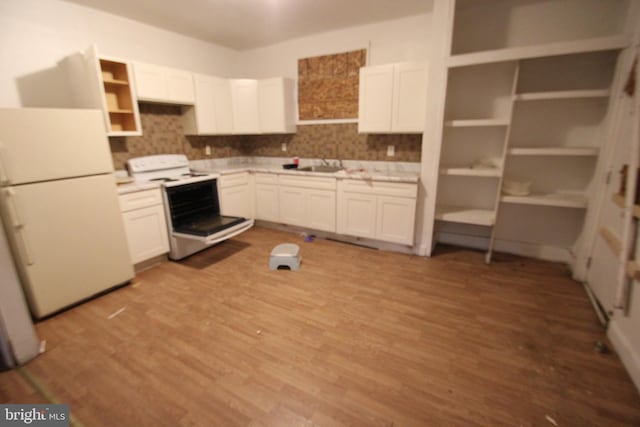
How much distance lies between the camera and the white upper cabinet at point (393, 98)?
3.01m

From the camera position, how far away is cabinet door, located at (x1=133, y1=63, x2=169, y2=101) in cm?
296

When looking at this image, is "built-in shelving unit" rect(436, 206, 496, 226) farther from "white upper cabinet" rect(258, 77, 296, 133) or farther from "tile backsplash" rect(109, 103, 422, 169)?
"white upper cabinet" rect(258, 77, 296, 133)

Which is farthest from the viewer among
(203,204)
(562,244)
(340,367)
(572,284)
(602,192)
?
(203,204)

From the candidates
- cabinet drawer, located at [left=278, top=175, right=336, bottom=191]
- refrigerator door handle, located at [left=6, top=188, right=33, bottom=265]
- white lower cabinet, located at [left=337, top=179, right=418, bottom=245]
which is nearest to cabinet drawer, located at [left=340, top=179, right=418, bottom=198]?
white lower cabinet, located at [left=337, top=179, right=418, bottom=245]

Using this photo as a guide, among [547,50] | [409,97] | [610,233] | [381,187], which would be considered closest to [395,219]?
[381,187]

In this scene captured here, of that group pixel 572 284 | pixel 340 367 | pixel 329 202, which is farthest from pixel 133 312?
pixel 572 284

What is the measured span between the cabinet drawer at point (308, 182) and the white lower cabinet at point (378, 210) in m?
0.14

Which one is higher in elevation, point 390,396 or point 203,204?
point 203,204

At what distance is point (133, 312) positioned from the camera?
Result: 7.43ft

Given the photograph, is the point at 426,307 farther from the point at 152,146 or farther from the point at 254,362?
the point at 152,146

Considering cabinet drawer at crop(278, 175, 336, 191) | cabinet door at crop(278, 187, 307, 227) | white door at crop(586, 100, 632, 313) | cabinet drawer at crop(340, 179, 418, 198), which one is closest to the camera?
white door at crop(586, 100, 632, 313)

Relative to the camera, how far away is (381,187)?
3.20 m

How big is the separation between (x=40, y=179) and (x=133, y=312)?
1194 millimetres

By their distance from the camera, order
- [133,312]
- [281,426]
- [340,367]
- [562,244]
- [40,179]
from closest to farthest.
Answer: [281,426]
[340,367]
[40,179]
[133,312]
[562,244]
